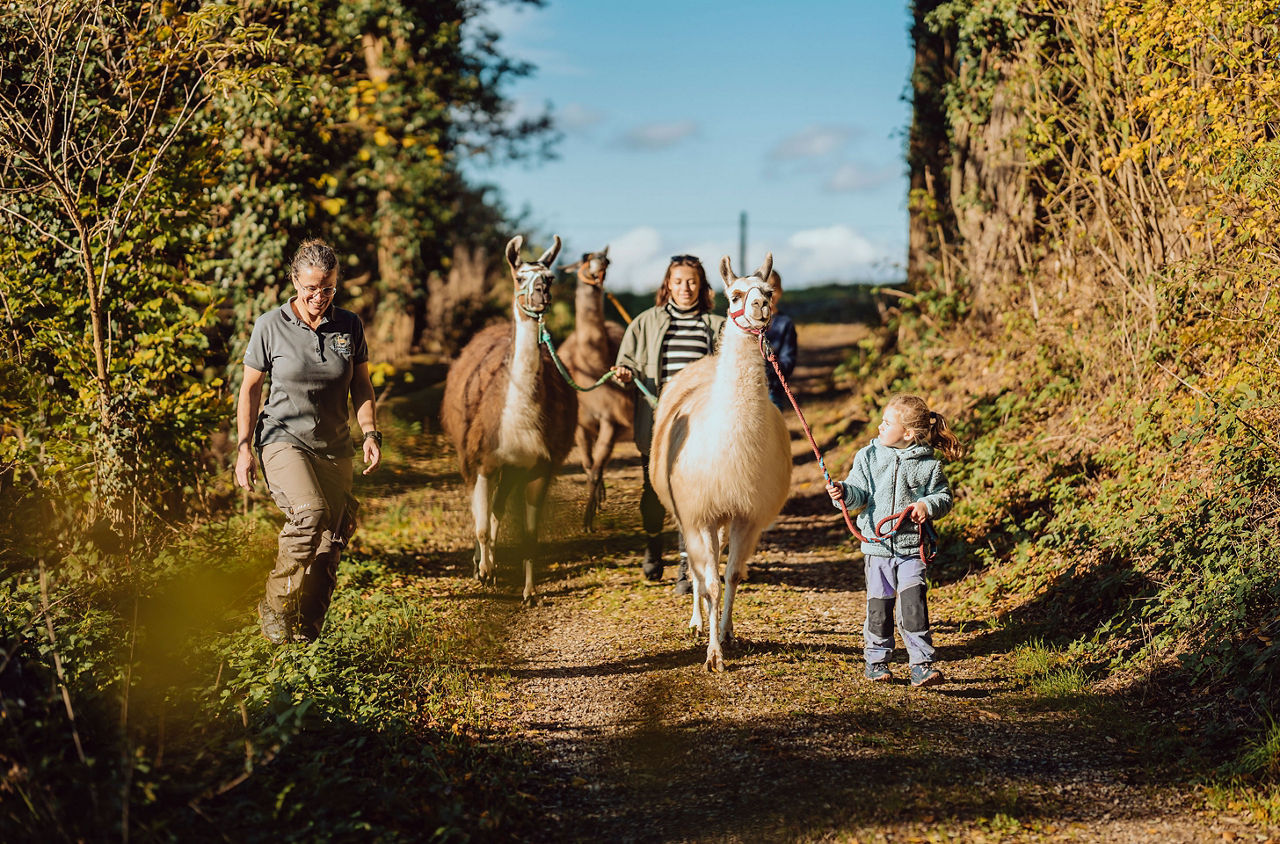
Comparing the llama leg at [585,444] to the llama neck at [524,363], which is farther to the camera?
the llama leg at [585,444]

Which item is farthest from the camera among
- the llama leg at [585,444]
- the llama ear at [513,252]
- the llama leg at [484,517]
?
the llama leg at [585,444]

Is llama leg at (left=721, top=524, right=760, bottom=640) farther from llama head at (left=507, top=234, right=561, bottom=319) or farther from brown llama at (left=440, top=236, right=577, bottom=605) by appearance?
llama head at (left=507, top=234, right=561, bottom=319)

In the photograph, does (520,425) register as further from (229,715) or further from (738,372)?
(229,715)

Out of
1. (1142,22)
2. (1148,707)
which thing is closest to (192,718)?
(1148,707)

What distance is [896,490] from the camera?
5070 mm

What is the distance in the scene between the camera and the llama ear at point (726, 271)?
5.59 meters

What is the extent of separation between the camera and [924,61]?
12.4 meters

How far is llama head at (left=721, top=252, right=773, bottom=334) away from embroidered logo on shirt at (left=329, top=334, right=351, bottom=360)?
1848 millimetres

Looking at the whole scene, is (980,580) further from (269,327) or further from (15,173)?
(15,173)

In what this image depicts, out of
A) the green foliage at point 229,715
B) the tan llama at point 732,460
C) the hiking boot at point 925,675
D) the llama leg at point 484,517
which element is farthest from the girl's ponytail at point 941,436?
the llama leg at point 484,517

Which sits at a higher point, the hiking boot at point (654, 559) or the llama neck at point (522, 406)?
the llama neck at point (522, 406)

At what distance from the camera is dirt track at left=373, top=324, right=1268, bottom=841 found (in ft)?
12.3

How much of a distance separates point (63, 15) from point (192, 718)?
167 inches

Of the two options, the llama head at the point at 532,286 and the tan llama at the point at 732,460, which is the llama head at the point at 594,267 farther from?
the tan llama at the point at 732,460
